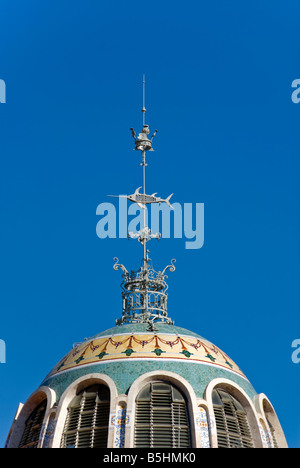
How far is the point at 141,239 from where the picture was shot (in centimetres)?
3167

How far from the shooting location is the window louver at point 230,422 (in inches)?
916

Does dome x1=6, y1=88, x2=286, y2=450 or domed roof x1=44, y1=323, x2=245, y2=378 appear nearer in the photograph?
dome x1=6, y1=88, x2=286, y2=450

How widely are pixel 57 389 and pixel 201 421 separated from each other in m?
5.79

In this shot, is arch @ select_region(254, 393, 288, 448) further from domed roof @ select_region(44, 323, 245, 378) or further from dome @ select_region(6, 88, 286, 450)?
domed roof @ select_region(44, 323, 245, 378)

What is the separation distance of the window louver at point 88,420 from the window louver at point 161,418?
4.10 feet

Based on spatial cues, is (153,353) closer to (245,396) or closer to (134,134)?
(245,396)

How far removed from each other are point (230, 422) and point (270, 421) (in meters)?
3.29

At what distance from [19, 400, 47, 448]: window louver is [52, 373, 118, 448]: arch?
113cm

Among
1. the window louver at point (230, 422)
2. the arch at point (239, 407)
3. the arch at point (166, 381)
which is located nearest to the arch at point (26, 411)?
the arch at point (166, 381)

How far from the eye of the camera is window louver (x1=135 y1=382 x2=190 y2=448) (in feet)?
73.3

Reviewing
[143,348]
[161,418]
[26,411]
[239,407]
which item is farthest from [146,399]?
[26,411]

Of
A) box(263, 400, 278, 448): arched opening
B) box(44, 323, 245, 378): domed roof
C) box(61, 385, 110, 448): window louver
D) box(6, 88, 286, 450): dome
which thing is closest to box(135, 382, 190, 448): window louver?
box(6, 88, 286, 450): dome
